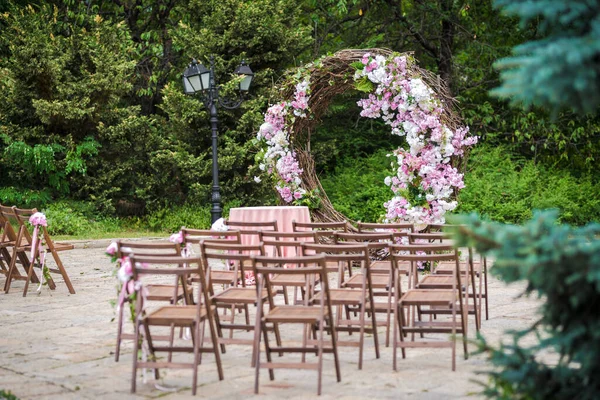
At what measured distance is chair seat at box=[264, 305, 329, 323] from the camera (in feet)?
17.6

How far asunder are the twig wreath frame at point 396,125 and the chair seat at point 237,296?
4.89 meters

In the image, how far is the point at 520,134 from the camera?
20.1 metres

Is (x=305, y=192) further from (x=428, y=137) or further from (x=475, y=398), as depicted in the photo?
(x=475, y=398)

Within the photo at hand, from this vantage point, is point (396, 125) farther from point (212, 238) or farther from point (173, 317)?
point (173, 317)

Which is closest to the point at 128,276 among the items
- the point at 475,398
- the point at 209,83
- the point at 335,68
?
the point at 475,398

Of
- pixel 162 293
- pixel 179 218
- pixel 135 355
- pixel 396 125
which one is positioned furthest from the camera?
pixel 179 218

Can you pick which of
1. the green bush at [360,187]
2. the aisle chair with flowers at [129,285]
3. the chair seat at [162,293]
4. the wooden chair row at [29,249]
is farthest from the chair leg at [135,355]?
the green bush at [360,187]

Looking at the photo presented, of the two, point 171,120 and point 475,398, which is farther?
point 171,120

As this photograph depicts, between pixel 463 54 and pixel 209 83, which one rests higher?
pixel 463 54

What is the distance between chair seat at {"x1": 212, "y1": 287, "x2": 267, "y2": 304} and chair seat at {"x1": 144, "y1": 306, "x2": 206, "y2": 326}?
454 mm

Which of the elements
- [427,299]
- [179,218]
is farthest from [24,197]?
[427,299]

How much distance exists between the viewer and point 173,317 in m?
5.40

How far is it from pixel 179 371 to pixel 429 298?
6.11 ft

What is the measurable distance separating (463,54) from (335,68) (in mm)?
9236
